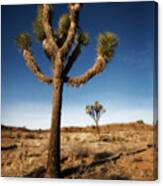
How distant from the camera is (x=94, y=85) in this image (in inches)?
167

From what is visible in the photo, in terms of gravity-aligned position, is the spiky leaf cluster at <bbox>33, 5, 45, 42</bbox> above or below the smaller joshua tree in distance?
above

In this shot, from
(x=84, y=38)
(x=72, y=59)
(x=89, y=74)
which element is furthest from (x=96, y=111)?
(x=84, y=38)

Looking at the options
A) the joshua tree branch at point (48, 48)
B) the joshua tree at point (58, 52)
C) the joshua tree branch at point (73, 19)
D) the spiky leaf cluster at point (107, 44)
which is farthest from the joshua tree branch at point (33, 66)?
the spiky leaf cluster at point (107, 44)

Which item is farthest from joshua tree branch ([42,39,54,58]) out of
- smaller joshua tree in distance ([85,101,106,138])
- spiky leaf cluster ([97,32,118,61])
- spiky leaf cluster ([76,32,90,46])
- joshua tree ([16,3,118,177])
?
smaller joshua tree in distance ([85,101,106,138])

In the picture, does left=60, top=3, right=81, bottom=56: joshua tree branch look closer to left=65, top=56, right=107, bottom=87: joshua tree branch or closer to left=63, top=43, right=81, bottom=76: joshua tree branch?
left=63, top=43, right=81, bottom=76: joshua tree branch

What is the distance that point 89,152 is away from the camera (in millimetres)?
4234

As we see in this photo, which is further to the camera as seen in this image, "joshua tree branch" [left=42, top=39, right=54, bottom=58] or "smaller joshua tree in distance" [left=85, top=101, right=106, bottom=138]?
"joshua tree branch" [left=42, top=39, right=54, bottom=58]

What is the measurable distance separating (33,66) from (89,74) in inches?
15.5

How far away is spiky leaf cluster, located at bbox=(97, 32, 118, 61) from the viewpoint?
4.18 metres

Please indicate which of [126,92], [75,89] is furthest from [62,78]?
[126,92]

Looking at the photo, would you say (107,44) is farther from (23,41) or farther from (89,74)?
(23,41)

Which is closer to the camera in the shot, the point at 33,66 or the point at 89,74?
the point at 89,74

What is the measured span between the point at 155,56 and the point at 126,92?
0.99 feet

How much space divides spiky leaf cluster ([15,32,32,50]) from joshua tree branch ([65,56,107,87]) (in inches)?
14.1
